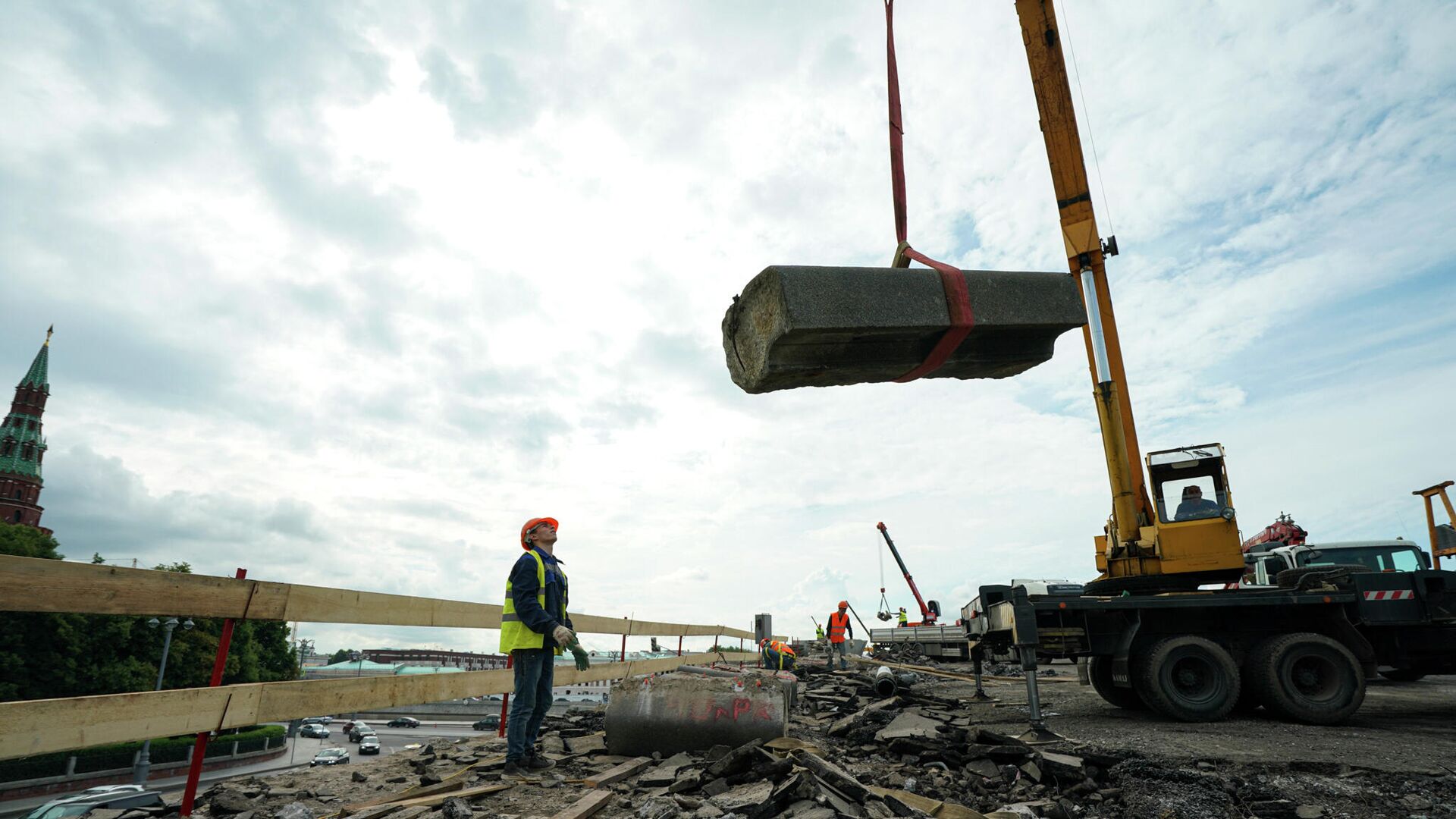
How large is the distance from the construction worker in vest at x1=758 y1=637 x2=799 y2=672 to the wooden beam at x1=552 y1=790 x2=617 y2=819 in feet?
23.9

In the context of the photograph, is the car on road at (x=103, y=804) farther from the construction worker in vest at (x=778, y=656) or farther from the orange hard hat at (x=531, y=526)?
the construction worker in vest at (x=778, y=656)

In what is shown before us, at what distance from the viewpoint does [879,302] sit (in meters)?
3.64

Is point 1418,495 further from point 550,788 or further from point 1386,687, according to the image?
point 550,788

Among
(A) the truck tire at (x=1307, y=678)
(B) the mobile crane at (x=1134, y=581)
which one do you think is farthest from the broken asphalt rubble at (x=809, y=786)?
(A) the truck tire at (x=1307, y=678)

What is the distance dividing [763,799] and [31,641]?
4497 cm

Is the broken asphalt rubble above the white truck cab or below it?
below

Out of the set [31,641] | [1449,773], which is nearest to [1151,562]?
Result: [1449,773]

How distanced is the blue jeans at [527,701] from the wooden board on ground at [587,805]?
106 cm

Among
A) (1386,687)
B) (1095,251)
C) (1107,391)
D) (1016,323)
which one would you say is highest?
(1095,251)

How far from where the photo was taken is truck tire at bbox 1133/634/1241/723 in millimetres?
7320

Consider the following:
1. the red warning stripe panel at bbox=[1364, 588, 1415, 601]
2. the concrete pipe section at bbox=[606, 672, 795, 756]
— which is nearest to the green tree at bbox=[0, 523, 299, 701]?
the concrete pipe section at bbox=[606, 672, 795, 756]

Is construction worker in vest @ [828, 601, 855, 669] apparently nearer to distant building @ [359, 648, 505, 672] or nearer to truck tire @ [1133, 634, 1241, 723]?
truck tire @ [1133, 634, 1241, 723]

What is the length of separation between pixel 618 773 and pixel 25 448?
379 ft

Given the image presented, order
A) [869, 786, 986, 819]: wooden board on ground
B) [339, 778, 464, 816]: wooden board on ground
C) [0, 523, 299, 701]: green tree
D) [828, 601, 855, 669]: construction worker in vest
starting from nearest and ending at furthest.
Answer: [869, 786, 986, 819]: wooden board on ground → [339, 778, 464, 816]: wooden board on ground → [828, 601, 855, 669]: construction worker in vest → [0, 523, 299, 701]: green tree
